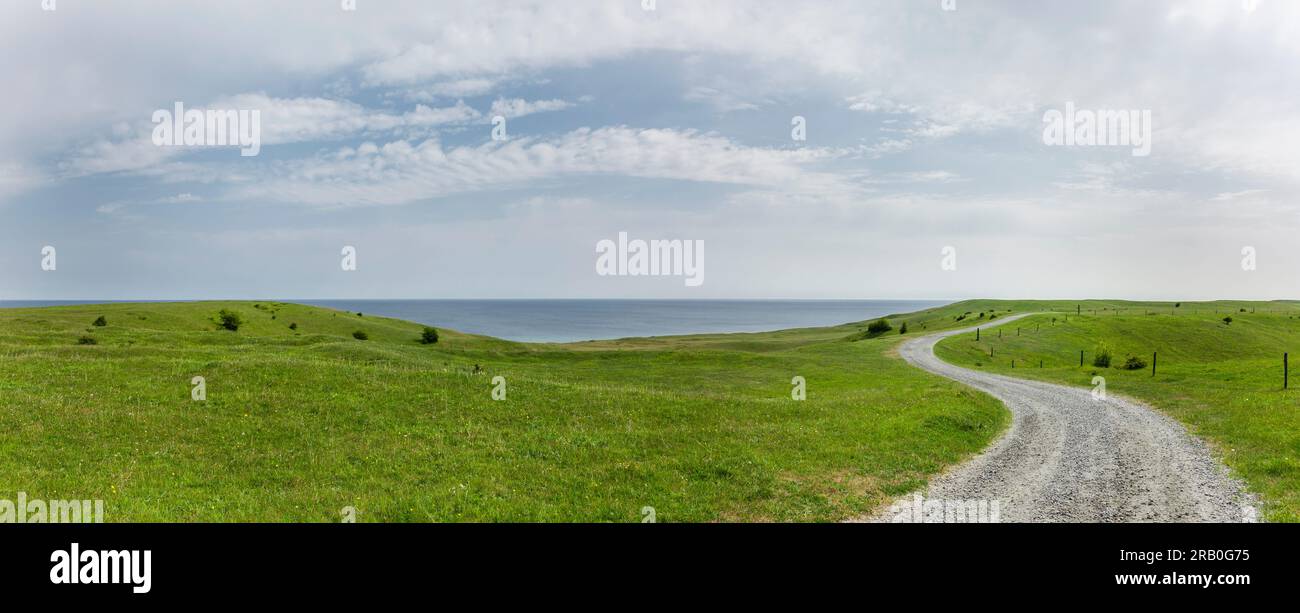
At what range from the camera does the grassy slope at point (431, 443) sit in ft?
55.4

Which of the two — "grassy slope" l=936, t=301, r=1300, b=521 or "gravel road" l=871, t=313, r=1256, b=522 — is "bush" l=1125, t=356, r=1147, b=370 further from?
"gravel road" l=871, t=313, r=1256, b=522

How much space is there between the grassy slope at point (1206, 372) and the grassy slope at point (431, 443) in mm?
9004

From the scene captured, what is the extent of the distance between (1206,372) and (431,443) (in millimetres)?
57445

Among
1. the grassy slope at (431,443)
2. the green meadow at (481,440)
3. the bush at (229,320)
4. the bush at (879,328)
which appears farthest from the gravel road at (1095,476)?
the bush at (229,320)

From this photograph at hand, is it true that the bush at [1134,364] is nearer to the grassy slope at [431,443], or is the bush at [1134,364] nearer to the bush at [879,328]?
the grassy slope at [431,443]

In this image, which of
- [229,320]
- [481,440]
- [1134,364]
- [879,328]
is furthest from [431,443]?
[879,328]

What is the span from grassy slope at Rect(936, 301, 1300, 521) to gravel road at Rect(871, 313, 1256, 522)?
107 cm

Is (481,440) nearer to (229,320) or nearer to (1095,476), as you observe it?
(1095,476)
